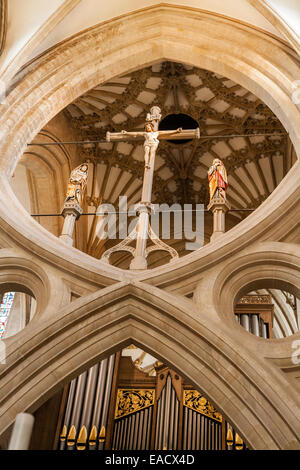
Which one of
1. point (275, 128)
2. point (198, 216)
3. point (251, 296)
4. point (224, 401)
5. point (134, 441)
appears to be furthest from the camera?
point (198, 216)

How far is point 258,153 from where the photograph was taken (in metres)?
12.6

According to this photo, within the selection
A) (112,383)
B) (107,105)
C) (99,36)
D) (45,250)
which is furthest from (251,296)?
(107,105)

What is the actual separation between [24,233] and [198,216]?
8.46m

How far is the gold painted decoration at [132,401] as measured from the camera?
318 inches

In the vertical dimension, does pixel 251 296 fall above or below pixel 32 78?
below

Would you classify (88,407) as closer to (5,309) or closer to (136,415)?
(136,415)

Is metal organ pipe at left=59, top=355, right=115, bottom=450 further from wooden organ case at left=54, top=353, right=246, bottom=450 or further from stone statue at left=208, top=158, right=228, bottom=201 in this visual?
stone statue at left=208, top=158, right=228, bottom=201

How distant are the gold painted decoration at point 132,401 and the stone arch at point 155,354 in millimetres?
2880

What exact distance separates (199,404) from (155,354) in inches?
118

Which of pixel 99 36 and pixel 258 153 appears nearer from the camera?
pixel 99 36

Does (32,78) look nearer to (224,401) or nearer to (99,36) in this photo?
(99,36)

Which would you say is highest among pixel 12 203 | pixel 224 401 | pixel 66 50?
pixel 66 50

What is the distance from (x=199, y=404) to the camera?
8008 millimetres

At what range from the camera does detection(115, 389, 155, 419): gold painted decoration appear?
8.07 metres
